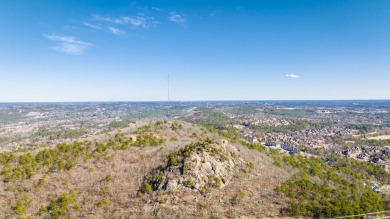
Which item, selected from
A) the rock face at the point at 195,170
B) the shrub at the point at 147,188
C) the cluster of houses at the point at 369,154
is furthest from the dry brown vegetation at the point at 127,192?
the cluster of houses at the point at 369,154

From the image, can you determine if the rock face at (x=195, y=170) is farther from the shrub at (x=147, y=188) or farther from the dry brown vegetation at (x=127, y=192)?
the dry brown vegetation at (x=127, y=192)

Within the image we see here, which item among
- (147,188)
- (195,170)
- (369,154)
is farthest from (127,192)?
(369,154)

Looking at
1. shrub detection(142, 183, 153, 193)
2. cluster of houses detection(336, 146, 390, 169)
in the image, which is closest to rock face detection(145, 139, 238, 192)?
shrub detection(142, 183, 153, 193)

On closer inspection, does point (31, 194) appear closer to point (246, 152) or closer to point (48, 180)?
point (48, 180)

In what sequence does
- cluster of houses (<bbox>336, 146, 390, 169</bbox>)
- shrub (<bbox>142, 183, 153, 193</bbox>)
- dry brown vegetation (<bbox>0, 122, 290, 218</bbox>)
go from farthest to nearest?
cluster of houses (<bbox>336, 146, 390, 169</bbox>), shrub (<bbox>142, 183, 153, 193</bbox>), dry brown vegetation (<bbox>0, 122, 290, 218</bbox>)

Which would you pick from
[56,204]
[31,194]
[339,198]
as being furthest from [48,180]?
[339,198]

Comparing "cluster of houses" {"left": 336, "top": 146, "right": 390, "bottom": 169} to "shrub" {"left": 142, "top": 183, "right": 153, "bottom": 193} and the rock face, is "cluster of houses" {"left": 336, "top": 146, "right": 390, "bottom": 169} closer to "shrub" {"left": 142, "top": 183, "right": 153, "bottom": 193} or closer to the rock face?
the rock face

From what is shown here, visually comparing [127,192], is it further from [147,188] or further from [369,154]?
Result: [369,154]
